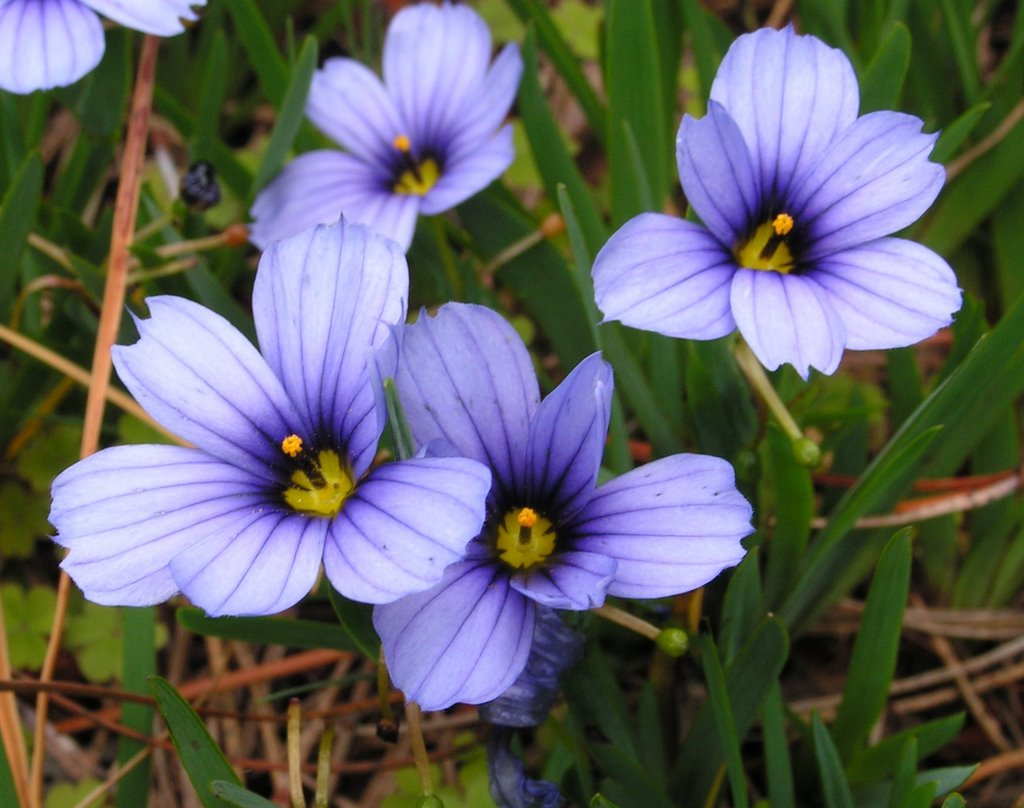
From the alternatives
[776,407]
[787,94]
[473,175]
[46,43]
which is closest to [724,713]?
[776,407]

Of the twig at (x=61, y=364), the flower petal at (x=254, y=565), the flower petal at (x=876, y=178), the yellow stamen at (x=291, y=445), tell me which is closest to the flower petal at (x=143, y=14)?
the twig at (x=61, y=364)

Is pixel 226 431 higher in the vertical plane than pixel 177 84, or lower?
lower

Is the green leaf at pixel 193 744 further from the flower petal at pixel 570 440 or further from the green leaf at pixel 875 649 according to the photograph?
the green leaf at pixel 875 649

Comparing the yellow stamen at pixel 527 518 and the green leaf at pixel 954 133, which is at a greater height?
the green leaf at pixel 954 133

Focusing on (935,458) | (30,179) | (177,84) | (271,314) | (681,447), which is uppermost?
(177,84)

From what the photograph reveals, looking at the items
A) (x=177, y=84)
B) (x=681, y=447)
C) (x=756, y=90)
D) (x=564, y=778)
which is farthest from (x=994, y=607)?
(x=177, y=84)

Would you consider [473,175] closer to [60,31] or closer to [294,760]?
[60,31]

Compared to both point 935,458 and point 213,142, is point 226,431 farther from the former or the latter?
point 935,458
